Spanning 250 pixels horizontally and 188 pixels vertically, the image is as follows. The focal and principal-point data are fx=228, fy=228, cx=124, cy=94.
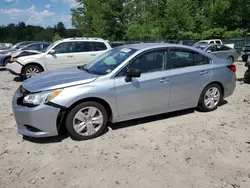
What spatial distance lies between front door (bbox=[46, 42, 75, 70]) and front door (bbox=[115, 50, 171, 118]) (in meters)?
5.73

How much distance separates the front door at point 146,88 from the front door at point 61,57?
5731mm

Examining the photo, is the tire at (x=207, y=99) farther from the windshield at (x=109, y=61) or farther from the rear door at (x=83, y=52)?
the rear door at (x=83, y=52)

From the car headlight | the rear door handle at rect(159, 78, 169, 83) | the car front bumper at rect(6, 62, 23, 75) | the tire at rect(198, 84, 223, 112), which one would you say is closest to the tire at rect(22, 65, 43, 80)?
the car front bumper at rect(6, 62, 23, 75)

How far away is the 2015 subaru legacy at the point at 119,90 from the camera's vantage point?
3.56 meters

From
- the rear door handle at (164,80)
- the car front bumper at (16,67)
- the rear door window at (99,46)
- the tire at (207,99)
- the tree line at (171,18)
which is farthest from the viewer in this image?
the tree line at (171,18)

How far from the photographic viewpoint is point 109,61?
4.45 m

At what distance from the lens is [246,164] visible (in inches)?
124

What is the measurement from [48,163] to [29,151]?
534 millimetres

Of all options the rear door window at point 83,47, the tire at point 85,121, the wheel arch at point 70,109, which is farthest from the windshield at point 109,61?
the rear door window at point 83,47

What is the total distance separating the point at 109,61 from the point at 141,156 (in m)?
1.98

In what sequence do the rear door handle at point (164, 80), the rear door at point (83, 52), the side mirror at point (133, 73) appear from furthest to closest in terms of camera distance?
the rear door at point (83, 52) → the rear door handle at point (164, 80) → the side mirror at point (133, 73)

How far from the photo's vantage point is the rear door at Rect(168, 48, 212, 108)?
4482 millimetres

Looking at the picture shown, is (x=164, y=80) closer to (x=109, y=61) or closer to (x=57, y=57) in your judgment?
(x=109, y=61)

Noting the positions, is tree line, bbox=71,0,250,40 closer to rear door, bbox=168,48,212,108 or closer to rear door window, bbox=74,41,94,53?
rear door window, bbox=74,41,94,53
